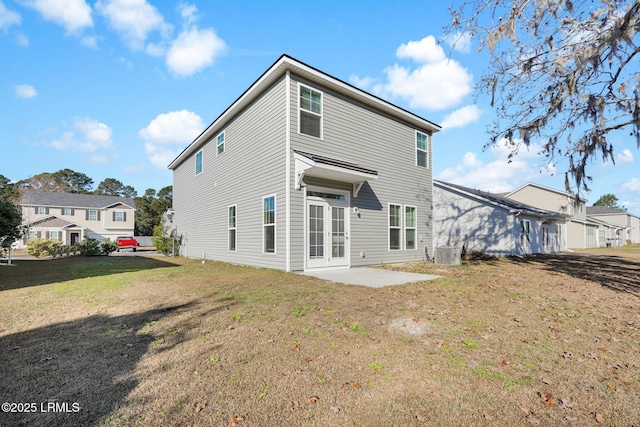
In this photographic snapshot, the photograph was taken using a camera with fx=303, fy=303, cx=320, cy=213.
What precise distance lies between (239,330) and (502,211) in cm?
1781

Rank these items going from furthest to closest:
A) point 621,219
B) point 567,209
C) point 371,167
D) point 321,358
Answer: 1. point 621,219
2. point 567,209
3. point 371,167
4. point 321,358

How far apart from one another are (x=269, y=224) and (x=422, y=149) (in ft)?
26.0

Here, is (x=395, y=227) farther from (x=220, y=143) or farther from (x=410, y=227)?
(x=220, y=143)

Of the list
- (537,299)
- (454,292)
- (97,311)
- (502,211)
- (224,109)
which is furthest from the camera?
(502,211)

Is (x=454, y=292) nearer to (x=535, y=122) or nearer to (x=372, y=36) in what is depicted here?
(x=535, y=122)

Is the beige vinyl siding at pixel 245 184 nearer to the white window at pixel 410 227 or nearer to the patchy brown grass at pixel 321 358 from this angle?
the patchy brown grass at pixel 321 358

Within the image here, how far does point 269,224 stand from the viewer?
9.49 metres

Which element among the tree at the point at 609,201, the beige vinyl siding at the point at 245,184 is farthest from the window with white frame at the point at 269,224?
the tree at the point at 609,201

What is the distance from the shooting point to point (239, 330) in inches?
155

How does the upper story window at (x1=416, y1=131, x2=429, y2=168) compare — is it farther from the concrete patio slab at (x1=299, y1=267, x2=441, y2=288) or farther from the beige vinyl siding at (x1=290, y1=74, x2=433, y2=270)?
the concrete patio slab at (x1=299, y1=267, x2=441, y2=288)

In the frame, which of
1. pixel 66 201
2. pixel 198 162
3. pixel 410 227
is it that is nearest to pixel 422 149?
pixel 410 227

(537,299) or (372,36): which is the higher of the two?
(372,36)

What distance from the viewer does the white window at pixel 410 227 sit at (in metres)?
12.3

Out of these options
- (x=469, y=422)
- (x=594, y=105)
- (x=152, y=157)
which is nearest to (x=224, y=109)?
(x=594, y=105)
